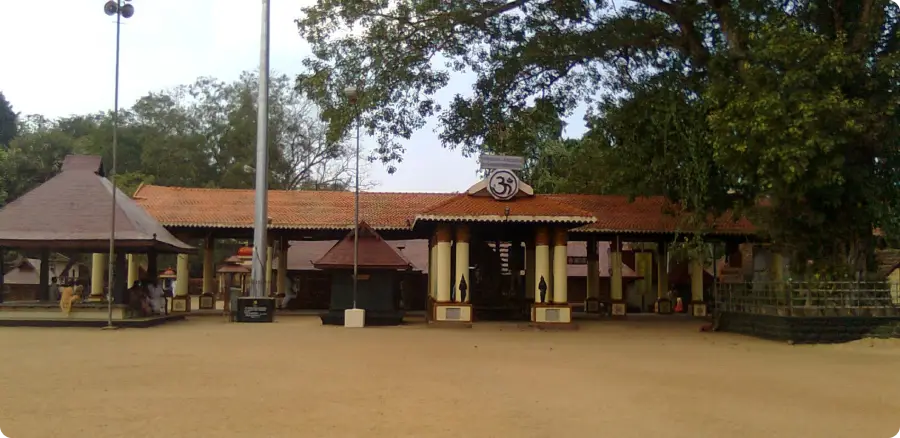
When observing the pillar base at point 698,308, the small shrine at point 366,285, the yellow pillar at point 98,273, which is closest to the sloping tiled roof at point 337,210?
the yellow pillar at point 98,273

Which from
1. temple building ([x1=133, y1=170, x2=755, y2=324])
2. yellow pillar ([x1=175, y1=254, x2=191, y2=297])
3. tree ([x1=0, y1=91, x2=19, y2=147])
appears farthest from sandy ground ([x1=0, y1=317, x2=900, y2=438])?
tree ([x1=0, y1=91, x2=19, y2=147])

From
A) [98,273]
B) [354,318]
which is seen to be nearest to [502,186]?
[354,318]

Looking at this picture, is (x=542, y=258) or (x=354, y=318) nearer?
(x=354, y=318)

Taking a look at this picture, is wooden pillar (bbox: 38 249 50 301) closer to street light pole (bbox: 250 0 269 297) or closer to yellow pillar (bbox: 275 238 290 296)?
street light pole (bbox: 250 0 269 297)

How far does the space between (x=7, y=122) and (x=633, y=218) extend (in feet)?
156

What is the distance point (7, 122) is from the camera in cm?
5200

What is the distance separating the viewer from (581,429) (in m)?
6.17

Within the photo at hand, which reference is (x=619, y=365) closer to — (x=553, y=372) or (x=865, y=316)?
(x=553, y=372)

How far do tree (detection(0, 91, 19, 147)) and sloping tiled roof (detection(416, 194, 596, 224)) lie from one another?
44.2 metres

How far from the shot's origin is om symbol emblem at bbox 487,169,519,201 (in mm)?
19469

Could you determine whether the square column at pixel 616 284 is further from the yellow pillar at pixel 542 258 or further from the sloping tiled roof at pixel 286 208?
the sloping tiled roof at pixel 286 208

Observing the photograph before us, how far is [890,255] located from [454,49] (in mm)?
22652

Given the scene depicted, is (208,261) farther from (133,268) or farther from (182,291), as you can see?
(133,268)

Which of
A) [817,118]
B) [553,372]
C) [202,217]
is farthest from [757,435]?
[202,217]
